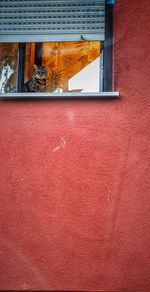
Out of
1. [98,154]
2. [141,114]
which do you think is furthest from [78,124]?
[141,114]

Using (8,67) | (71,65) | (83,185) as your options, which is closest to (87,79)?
(71,65)

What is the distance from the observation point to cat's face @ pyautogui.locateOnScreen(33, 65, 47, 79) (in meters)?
3.68

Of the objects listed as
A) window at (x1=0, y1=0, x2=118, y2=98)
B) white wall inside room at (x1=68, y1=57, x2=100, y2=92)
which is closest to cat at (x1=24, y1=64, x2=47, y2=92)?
window at (x1=0, y1=0, x2=118, y2=98)

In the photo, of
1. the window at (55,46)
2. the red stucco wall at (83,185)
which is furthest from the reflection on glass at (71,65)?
the red stucco wall at (83,185)

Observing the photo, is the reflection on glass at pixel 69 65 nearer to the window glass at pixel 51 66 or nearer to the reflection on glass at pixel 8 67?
the window glass at pixel 51 66

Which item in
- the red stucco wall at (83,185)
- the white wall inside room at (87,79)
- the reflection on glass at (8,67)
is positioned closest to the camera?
A: the red stucco wall at (83,185)

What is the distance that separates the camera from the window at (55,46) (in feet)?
11.9

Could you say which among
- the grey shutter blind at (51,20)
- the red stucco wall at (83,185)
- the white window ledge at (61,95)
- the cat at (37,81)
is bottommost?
the red stucco wall at (83,185)

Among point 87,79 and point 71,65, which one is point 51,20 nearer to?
point 71,65

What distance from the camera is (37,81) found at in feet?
12.0

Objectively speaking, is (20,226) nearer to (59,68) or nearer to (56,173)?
(56,173)

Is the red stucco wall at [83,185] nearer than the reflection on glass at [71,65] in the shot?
Yes

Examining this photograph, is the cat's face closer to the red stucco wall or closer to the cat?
the cat

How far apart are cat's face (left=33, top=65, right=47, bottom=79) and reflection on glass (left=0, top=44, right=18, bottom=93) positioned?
0.21m
